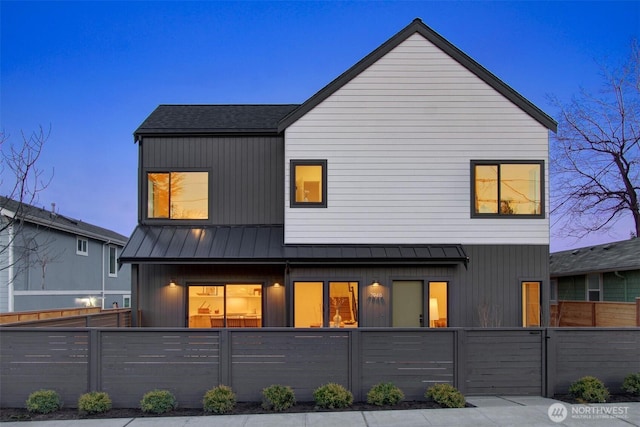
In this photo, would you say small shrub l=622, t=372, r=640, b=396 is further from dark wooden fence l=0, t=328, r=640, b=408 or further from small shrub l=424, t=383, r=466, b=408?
small shrub l=424, t=383, r=466, b=408

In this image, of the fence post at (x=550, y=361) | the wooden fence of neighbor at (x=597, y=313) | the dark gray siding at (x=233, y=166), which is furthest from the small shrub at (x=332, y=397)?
the wooden fence of neighbor at (x=597, y=313)

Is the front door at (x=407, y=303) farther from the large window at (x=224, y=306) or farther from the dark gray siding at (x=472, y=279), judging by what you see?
the large window at (x=224, y=306)

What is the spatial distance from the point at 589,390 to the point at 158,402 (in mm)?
6660

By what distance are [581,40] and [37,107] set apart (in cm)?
4885

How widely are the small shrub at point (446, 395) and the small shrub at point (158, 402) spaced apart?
155 inches

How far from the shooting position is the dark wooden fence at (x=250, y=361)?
25.9 feet

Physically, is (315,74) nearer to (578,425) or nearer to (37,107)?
(37,107)

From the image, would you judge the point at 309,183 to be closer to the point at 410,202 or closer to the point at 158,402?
the point at 410,202

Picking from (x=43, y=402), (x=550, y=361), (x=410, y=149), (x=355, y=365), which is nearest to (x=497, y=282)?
(x=410, y=149)

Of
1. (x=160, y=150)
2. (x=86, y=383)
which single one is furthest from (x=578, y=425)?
(x=160, y=150)

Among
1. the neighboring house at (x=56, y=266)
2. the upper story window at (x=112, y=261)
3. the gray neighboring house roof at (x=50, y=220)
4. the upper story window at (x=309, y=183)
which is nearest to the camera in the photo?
the upper story window at (x=309, y=183)

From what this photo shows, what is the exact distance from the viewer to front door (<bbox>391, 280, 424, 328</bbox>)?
12625 mm

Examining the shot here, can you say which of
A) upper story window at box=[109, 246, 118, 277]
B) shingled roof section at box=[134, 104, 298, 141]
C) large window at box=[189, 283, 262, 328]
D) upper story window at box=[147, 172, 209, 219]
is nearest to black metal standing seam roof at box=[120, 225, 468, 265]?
upper story window at box=[147, 172, 209, 219]

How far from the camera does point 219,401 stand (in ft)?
24.7
